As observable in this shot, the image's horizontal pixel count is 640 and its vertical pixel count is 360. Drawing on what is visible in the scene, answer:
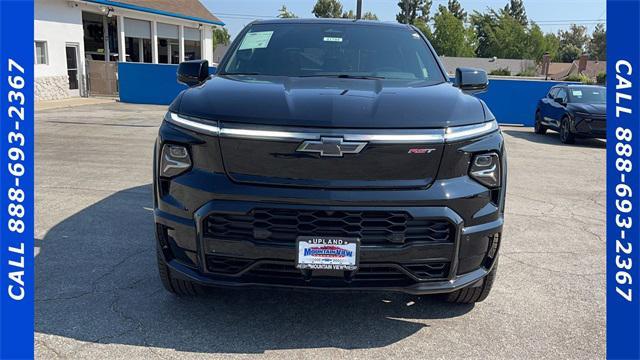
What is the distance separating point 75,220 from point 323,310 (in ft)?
9.66

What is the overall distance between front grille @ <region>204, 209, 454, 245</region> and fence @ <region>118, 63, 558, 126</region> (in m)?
16.1

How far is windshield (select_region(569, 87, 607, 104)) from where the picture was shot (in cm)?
1296

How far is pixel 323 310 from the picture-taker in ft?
10.8

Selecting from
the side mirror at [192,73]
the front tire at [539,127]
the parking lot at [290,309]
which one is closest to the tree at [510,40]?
the front tire at [539,127]

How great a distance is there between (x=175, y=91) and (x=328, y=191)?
17702 millimetres

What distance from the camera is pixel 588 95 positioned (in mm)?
13211

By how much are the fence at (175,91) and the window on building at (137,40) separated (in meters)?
5.56

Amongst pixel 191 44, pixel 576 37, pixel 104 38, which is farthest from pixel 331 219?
pixel 576 37

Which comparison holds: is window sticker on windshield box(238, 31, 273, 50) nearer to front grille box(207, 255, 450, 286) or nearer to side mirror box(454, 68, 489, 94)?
side mirror box(454, 68, 489, 94)

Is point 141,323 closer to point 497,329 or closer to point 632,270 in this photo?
point 497,329

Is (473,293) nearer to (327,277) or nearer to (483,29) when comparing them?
(327,277)

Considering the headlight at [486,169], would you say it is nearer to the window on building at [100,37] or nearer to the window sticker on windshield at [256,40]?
the window sticker on windshield at [256,40]

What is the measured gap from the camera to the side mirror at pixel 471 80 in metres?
3.80

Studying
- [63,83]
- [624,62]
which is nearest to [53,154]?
[624,62]
